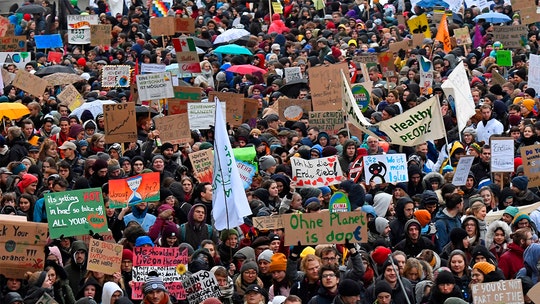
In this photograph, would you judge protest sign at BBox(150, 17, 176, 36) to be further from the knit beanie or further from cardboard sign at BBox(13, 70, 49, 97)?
the knit beanie

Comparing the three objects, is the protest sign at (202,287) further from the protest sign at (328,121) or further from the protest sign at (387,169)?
the protest sign at (328,121)

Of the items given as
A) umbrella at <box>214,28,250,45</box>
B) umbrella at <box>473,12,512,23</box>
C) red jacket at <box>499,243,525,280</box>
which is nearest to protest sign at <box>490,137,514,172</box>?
red jacket at <box>499,243,525,280</box>

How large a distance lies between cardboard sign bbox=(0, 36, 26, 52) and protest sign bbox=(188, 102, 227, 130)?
27.4 ft

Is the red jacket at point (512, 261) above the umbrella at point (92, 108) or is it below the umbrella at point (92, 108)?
above

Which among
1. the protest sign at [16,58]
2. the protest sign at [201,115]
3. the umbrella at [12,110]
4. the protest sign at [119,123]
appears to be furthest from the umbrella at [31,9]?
the protest sign at [119,123]

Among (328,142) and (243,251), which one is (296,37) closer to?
(328,142)

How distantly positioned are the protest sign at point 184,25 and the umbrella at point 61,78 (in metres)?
4.07

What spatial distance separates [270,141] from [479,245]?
596cm

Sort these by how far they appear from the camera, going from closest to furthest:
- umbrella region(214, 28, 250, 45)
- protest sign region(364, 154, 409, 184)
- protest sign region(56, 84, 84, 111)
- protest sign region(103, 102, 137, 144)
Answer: protest sign region(364, 154, 409, 184) < protest sign region(103, 102, 137, 144) < protest sign region(56, 84, 84, 111) < umbrella region(214, 28, 250, 45)

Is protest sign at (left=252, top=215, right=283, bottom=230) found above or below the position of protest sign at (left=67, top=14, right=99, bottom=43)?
above

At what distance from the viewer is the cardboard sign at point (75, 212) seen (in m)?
13.9

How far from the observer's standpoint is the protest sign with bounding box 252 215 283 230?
1405 centimetres

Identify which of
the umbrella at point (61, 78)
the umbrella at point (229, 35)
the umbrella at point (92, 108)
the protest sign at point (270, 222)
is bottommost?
the umbrella at point (229, 35)

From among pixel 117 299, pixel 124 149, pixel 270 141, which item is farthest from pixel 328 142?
pixel 117 299
